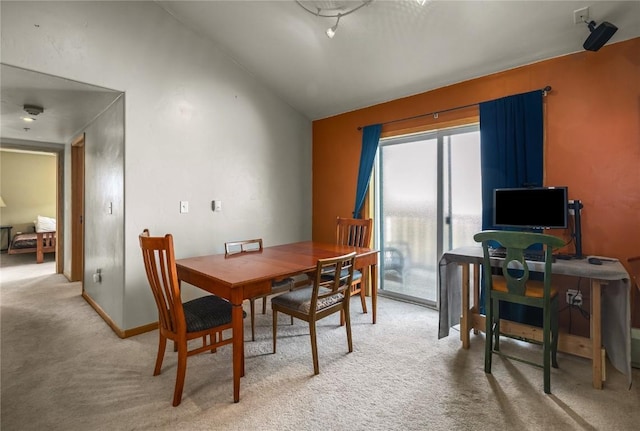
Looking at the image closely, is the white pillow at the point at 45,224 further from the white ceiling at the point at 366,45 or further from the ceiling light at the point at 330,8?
the ceiling light at the point at 330,8

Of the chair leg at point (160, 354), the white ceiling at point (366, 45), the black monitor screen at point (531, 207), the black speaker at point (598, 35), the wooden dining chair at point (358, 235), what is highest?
the white ceiling at point (366, 45)

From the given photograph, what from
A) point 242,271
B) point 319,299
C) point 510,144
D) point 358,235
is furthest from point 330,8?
point 319,299

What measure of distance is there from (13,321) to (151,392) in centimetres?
231

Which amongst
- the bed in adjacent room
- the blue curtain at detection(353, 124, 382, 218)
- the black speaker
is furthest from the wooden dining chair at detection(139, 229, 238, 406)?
the bed in adjacent room

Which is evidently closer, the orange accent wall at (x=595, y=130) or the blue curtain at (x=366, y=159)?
the orange accent wall at (x=595, y=130)

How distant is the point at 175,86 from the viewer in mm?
3020

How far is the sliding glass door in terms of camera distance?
3.21 m

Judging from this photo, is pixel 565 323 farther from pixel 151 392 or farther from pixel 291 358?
pixel 151 392

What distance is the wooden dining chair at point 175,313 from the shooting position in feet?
5.84

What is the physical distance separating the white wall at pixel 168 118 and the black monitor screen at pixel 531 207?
2542 mm

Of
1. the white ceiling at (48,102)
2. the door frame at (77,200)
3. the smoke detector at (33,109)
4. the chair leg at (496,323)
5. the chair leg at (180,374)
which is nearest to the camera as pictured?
the chair leg at (180,374)

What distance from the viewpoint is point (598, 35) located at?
2152mm

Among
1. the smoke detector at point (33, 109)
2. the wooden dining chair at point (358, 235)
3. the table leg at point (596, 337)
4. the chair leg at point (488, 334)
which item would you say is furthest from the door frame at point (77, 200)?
the table leg at point (596, 337)

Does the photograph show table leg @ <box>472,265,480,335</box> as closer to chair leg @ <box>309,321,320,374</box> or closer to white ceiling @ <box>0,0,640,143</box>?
chair leg @ <box>309,321,320,374</box>
